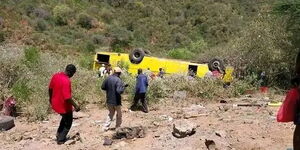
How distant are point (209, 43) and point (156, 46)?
4.73 meters

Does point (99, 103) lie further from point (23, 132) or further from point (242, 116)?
point (242, 116)

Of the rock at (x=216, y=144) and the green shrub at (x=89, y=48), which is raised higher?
the green shrub at (x=89, y=48)

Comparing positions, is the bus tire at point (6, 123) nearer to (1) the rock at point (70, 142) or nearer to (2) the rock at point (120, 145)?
(1) the rock at point (70, 142)

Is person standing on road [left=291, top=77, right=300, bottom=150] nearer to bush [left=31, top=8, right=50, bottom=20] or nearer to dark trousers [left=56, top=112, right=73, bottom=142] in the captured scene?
dark trousers [left=56, top=112, right=73, bottom=142]

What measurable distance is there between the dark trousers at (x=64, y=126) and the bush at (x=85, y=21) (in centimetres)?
3873

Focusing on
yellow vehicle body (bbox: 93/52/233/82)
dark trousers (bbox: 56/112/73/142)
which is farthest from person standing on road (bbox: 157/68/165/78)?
dark trousers (bbox: 56/112/73/142)

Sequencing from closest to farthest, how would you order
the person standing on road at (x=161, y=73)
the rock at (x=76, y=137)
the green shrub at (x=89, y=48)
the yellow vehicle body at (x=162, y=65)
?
the rock at (x=76, y=137), the person standing on road at (x=161, y=73), the yellow vehicle body at (x=162, y=65), the green shrub at (x=89, y=48)

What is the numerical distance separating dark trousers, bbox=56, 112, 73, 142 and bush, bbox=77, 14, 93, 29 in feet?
127

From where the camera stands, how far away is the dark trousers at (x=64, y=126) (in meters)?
8.48

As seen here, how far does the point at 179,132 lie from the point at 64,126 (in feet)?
6.63

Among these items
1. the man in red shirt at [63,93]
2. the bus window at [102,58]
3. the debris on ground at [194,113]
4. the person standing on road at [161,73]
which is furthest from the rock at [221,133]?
the bus window at [102,58]

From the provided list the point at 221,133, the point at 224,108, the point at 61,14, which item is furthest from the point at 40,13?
the point at 221,133

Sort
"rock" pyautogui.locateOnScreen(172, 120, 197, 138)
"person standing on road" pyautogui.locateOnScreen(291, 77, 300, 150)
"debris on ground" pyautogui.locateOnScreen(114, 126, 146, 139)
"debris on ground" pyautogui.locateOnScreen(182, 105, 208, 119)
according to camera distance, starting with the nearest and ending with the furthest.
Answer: "person standing on road" pyautogui.locateOnScreen(291, 77, 300, 150)
"rock" pyautogui.locateOnScreen(172, 120, 197, 138)
"debris on ground" pyautogui.locateOnScreen(114, 126, 146, 139)
"debris on ground" pyautogui.locateOnScreen(182, 105, 208, 119)

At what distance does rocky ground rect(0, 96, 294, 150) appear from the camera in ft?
27.5
